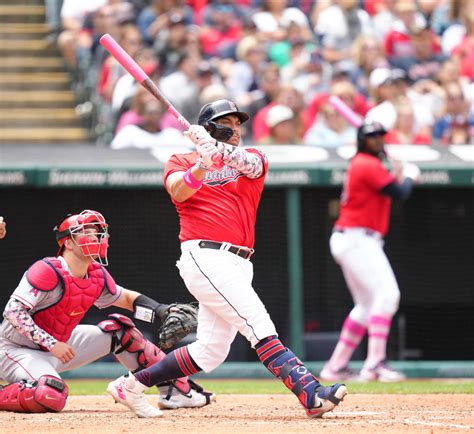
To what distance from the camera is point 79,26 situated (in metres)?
12.8

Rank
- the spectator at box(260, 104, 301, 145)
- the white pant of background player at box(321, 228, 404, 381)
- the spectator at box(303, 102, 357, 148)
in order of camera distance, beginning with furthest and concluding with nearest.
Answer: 1. the spectator at box(303, 102, 357, 148)
2. the spectator at box(260, 104, 301, 145)
3. the white pant of background player at box(321, 228, 404, 381)

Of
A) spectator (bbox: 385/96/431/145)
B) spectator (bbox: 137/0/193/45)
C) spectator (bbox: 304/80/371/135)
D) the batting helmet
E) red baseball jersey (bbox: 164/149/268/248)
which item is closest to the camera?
red baseball jersey (bbox: 164/149/268/248)

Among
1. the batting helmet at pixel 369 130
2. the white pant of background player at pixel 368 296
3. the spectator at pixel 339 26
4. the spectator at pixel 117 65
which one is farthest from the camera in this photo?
the spectator at pixel 339 26

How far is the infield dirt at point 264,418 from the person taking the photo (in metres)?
5.48

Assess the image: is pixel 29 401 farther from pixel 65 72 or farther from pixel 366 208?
pixel 65 72

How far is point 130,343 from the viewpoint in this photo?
6562 millimetres

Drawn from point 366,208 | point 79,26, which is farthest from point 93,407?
point 79,26

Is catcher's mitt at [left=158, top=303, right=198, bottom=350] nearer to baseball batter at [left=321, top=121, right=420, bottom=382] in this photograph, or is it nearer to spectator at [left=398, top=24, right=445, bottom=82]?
baseball batter at [left=321, top=121, right=420, bottom=382]

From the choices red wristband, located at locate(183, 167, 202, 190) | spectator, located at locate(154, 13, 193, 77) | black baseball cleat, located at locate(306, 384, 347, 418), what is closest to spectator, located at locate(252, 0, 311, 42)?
spectator, located at locate(154, 13, 193, 77)

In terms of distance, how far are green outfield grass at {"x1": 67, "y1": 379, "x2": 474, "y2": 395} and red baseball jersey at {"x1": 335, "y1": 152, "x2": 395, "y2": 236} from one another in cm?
118

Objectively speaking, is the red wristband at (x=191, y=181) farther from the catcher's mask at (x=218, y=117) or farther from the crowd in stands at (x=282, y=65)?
the crowd in stands at (x=282, y=65)

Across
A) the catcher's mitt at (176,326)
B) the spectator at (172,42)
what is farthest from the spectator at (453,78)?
the catcher's mitt at (176,326)

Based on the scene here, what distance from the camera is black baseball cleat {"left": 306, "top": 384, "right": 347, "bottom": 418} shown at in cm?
576

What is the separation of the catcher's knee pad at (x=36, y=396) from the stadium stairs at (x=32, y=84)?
18.7ft
